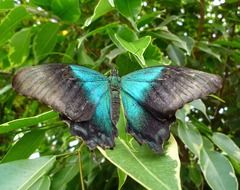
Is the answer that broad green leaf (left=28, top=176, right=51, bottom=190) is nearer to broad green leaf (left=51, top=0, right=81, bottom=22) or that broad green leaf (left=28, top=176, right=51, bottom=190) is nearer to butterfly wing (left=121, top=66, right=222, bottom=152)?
butterfly wing (left=121, top=66, right=222, bottom=152)

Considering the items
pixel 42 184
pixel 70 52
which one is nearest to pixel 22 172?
pixel 42 184

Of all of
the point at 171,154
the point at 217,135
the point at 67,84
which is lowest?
the point at 217,135

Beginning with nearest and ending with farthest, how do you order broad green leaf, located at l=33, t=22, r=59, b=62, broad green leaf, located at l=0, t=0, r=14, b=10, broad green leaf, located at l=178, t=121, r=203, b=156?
broad green leaf, located at l=178, t=121, r=203, b=156 → broad green leaf, located at l=0, t=0, r=14, b=10 → broad green leaf, located at l=33, t=22, r=59, b=62

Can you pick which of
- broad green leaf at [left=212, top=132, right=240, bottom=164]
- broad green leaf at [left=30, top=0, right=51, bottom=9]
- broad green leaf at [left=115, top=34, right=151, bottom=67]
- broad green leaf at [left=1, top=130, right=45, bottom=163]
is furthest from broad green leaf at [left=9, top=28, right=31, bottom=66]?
broad green leaf at [left=212, top=132, right=240, bottom=164]

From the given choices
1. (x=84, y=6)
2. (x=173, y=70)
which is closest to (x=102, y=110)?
(x=173, y=70)

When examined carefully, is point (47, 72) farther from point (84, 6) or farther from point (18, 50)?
point (84, 6)

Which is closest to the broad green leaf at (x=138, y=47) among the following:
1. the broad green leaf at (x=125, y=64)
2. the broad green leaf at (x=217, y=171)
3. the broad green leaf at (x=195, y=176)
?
the broad green leaf at (x=125, y=64)

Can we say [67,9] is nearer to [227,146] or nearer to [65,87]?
[65,87]
